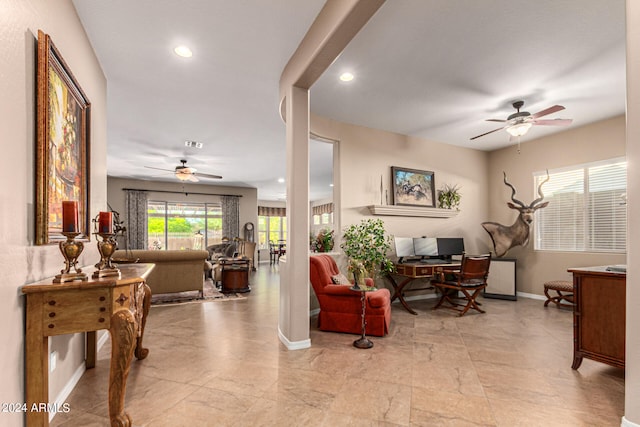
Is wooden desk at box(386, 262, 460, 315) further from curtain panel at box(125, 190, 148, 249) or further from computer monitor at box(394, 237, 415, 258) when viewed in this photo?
curtain panel at box(125, 190, 148, 249)

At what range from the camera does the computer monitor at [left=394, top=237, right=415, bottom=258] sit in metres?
4.94

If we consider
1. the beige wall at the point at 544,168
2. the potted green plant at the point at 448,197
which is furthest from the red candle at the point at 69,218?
the beige wall at the point at 544,168

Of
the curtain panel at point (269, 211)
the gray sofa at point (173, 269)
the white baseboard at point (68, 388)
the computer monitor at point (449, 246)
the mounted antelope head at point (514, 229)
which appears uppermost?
the curtain panel at point (269, 211)

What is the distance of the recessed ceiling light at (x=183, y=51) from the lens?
282cm

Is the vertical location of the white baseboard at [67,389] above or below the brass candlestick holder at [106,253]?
below

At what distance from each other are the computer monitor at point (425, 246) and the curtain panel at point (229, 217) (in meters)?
6.66

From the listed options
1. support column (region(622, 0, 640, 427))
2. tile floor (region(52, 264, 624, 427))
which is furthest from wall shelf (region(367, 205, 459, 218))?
support column (region(622, 0, 640, 427))

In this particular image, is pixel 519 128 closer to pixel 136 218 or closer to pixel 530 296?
pixel 530 296

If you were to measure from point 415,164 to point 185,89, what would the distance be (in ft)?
12.5

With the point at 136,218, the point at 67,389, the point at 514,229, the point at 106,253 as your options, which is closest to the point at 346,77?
the point at 106,253

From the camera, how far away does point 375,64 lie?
125 inches

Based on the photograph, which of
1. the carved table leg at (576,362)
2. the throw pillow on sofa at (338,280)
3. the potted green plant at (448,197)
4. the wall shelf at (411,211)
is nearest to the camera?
the carved table leg at (576,362)

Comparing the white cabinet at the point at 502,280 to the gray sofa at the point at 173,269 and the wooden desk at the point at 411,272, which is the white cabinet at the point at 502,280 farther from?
the gray sofa at the point at 173,269

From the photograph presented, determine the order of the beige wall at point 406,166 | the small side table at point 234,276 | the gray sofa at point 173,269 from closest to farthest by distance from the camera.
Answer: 1. the beige wall at point 406,166
2. the gray sofa at point 173,269
3. the small side table at point 234,276
